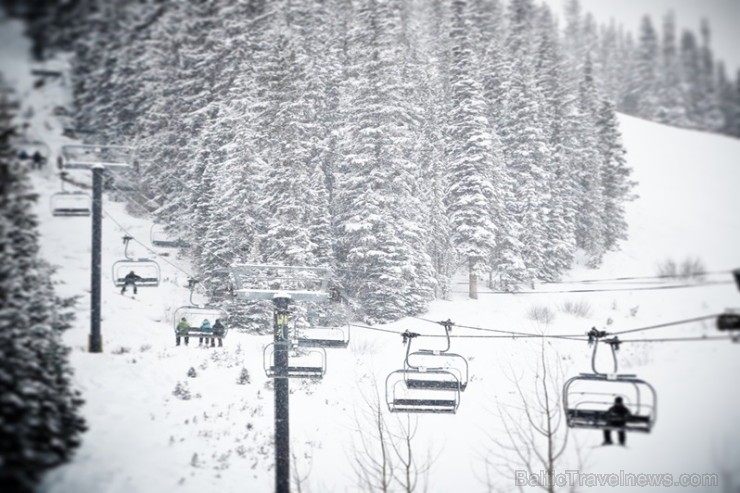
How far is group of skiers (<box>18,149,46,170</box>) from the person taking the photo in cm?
921

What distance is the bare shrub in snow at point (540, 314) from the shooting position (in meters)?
25.3

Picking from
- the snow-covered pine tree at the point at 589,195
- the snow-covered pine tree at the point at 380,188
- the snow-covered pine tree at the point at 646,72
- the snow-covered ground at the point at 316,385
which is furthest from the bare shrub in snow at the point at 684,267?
the snow-covered pine tree at the point at 646,72

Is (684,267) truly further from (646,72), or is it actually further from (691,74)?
(646,72)

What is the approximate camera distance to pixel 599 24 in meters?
89.6

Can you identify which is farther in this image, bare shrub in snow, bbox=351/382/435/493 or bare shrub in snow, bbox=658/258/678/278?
bare shrub in snow, bbox=658/258/678/278

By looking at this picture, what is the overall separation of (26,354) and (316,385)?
13741 millimetres

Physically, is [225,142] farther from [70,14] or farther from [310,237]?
[70,14]

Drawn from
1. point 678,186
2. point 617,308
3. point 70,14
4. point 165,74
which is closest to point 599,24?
point 678,186

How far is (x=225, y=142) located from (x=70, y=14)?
1715cm

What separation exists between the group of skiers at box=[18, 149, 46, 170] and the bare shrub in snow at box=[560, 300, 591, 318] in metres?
26.0

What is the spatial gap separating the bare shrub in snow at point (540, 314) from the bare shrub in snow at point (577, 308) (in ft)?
4.03

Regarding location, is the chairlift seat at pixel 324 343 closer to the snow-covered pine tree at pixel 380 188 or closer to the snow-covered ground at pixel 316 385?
the snow-covered ground at pixel 316 385

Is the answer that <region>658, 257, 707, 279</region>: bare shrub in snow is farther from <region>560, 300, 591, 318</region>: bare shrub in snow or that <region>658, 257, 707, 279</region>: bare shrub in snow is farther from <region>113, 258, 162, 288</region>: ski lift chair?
<region>113, 258, 162, 288</region>: ski lift chair

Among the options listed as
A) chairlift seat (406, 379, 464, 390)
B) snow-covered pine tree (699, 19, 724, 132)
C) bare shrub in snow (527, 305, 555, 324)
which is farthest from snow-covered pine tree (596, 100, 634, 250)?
chairlift seat (406, 379, 464, 390)
